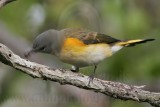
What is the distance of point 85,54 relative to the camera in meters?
6.10

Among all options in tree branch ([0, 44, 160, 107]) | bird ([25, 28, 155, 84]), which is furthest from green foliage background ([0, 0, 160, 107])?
tree branch ([0, 44, 160, 107])

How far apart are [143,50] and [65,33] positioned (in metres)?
1.09

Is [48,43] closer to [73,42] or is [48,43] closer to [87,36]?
[73,42]

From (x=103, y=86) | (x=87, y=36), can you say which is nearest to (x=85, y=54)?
(x=87, y=36)

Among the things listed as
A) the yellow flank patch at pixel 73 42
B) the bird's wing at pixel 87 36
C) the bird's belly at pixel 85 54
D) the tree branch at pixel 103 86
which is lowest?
the tree branch at pixel 103 86

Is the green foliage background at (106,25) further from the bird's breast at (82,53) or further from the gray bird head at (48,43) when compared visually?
the gray bird head at (48,43)

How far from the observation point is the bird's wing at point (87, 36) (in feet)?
20.8

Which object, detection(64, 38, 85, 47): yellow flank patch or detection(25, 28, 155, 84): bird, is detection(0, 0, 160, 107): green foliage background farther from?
detection(64, 38, 85, 47): yellow flank patch

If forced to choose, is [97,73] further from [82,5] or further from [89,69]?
[82,5]

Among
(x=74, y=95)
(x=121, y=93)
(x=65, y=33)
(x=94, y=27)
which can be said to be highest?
(x=94, y=27)

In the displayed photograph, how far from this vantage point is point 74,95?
696 centimetres

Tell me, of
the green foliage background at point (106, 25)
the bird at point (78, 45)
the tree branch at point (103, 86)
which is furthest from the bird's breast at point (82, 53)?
the tree branch at point (103, 86)

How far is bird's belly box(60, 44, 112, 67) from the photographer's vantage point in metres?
5.97


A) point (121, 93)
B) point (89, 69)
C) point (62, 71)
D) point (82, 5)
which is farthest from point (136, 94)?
point (82, 5)
